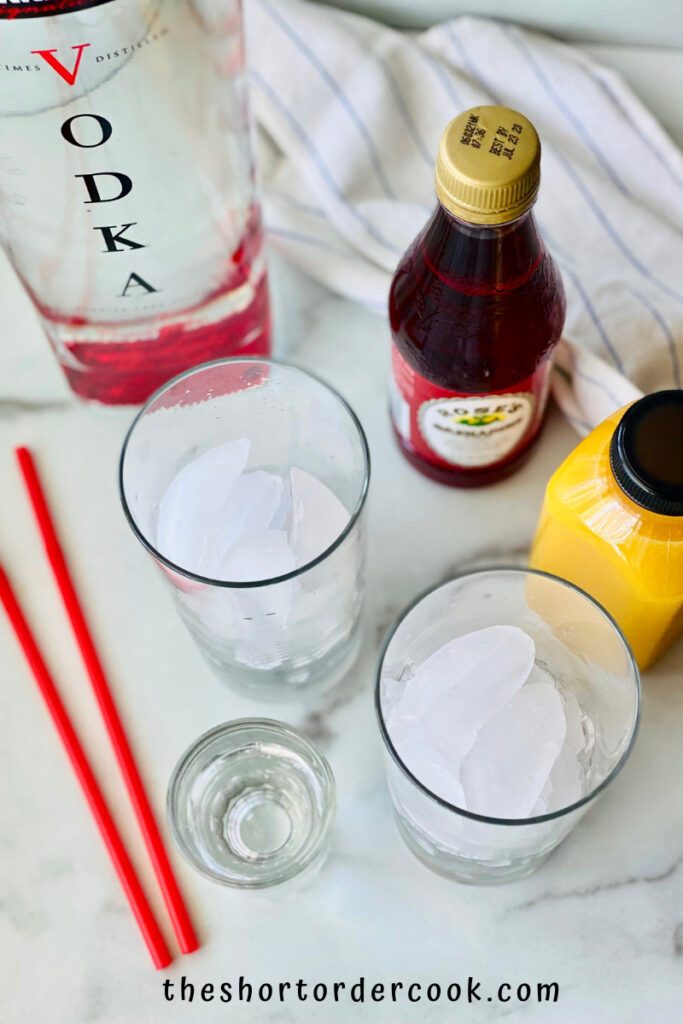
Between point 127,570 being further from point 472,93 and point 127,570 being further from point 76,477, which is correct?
point 472,93

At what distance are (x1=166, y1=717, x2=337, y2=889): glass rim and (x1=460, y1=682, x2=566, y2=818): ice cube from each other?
90 millimetres

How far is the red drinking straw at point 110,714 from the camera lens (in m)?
0.60

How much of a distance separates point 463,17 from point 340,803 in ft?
1.77

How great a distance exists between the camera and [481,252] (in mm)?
540

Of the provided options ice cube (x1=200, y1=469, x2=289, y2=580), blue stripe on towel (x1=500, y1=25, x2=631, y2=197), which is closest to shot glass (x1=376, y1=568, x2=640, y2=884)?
ice cube (x1=200, y1=469, x2=289, y2=580)

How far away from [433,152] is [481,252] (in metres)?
0.25

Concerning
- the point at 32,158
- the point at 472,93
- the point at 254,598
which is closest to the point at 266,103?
the point at 472,93

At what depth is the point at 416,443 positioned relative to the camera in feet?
2.20

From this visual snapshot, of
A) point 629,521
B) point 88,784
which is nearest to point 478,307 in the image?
point 629,521

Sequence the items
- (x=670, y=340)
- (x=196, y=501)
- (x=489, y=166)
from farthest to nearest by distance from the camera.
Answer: (x=670, y=340), (x=196, y=501), (x=489, y=166)

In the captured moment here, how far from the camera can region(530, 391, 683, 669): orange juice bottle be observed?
0.50m

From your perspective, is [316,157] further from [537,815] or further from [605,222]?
[537,815]

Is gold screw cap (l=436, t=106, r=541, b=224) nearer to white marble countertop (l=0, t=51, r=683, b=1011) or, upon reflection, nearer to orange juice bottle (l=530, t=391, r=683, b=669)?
orange juice bottle (l=530, t=391, r=683, b=669)

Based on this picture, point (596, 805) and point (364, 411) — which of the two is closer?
point (596, 805)
